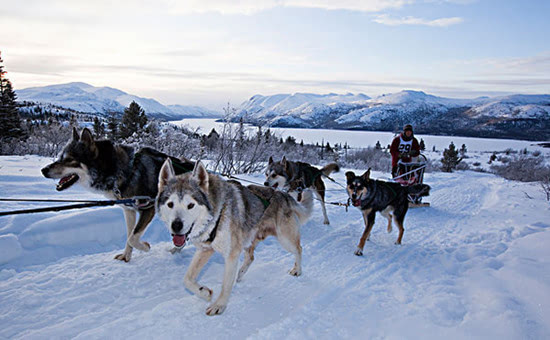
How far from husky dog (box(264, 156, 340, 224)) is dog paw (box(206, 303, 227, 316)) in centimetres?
365

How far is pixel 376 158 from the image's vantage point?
4044 centimetres

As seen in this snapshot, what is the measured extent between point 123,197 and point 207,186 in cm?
146

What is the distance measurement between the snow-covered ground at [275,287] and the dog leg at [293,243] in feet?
0.58

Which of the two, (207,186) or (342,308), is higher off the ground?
(207,186)

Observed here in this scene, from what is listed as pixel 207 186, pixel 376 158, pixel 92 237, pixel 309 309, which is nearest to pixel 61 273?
pixel 92 237

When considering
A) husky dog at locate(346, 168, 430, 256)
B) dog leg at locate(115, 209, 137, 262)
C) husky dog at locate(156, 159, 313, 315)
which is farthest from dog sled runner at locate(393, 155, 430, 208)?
dog leg at locate(115, 209, 137, 262)

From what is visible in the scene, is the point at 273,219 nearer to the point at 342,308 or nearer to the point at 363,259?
the point at 342,308

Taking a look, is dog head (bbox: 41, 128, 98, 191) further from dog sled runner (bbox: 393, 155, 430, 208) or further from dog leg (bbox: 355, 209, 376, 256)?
dog sled runner (bbox: 393, 155, 430, 208)

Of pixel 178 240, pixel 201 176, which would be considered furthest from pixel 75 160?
pixel 178 240

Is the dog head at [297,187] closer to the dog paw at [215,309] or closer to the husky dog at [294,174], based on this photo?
the husky dog at [294,174]

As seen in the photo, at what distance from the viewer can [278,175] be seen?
6.91 metres

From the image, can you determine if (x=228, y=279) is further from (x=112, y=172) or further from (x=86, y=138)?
(x=86, y=138)

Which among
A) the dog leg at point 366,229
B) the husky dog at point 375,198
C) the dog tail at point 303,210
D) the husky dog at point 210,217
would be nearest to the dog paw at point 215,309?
the husky dog at point 210,217

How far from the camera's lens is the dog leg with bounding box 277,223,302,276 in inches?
163
